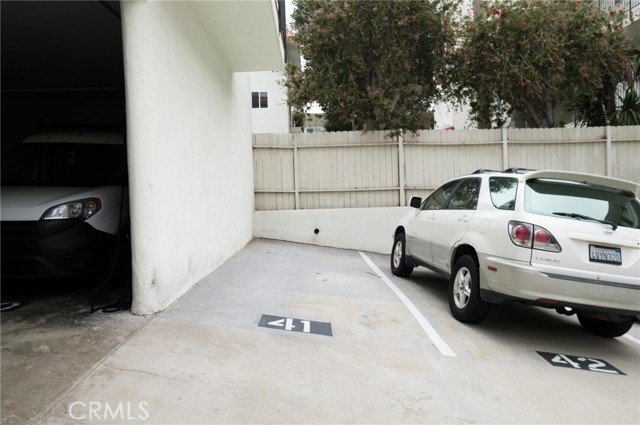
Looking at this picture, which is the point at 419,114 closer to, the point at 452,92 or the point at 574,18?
the point at 452,92

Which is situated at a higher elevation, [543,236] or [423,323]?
[543,236]

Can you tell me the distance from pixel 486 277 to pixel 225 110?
212 inches

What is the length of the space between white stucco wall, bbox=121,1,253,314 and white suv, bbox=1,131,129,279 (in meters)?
0.55

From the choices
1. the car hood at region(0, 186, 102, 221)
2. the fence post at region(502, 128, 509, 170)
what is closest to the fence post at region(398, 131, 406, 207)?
the fence post at region(502, 128, 509, 170)

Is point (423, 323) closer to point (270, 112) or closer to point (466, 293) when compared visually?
point (466, 293)

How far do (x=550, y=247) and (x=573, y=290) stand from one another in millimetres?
448

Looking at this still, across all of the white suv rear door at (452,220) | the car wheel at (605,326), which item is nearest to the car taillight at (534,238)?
the white suv rear door at (452,220)

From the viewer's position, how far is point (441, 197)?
684 centimetres

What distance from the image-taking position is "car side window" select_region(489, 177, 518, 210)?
4.91 m

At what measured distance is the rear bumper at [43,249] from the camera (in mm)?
4430

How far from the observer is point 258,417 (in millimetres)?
2883

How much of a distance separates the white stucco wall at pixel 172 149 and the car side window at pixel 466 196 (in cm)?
350

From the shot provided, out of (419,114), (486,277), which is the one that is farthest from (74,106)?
(486,277)

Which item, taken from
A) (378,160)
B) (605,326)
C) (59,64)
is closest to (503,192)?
(605,326)
